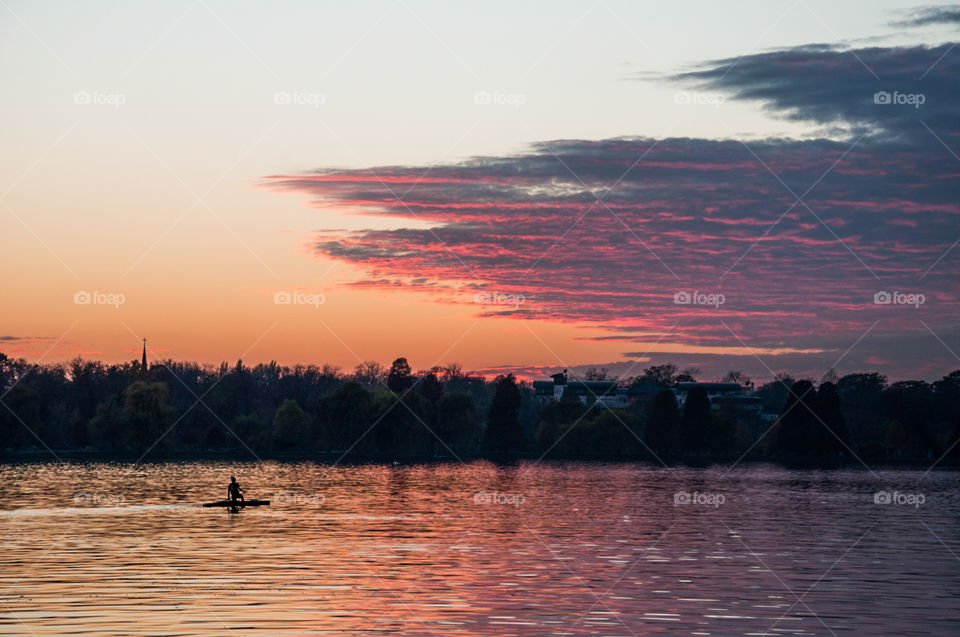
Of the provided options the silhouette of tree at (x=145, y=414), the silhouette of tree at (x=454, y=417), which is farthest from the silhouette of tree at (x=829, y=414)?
the silhouette of tree at (x=145, y=414)

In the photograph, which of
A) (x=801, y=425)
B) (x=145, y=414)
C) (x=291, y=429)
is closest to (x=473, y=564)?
(x=145, y=414)

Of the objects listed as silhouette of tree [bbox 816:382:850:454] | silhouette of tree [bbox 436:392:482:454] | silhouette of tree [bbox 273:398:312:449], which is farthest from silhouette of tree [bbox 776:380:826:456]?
silhouette of tree [bbox 273:398:312:449]

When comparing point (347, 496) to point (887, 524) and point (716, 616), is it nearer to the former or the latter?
point (887, 524)

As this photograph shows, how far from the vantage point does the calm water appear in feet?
118

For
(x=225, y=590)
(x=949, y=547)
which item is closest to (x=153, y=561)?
(x=225, y=590)

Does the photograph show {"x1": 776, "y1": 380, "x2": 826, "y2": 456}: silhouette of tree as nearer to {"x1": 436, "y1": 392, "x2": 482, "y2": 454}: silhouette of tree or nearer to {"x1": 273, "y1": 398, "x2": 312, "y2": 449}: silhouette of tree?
{"x1": 436, "y1": 392, "x2": 482, "y2": 454}: silhouette of tree

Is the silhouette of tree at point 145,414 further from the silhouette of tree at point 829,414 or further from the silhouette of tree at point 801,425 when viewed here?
the silhouette of tree at point 829,414

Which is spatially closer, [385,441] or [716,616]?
[716,616]

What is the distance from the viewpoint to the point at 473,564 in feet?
162

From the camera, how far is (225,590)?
41062mm

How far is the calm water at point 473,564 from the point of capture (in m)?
36.0

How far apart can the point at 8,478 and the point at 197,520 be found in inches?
2576

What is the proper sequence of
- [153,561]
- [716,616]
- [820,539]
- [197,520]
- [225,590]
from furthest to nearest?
[197,520] → [820,539] → [153,561] → [225,590] → [716,616]

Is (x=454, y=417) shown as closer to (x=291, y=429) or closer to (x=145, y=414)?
(x=291, y=429)
